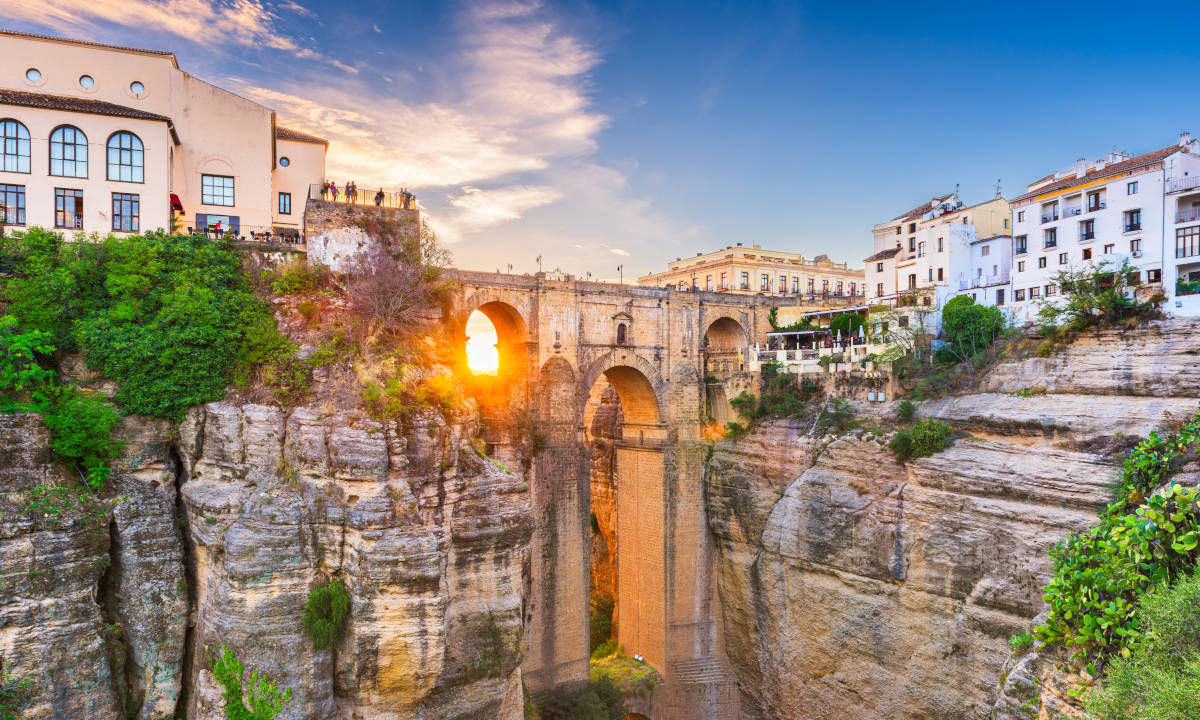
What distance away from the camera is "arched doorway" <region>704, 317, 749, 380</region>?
104ft

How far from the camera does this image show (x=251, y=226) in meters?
23.6

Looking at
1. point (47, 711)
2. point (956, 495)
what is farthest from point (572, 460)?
point (47, 711)

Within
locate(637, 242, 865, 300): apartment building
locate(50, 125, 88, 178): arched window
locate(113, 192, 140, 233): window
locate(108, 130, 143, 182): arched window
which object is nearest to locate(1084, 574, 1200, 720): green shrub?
locate(113, 192, 140, 233): window

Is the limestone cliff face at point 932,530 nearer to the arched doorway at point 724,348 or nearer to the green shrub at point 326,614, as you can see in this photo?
the arched doorway at point 724,348

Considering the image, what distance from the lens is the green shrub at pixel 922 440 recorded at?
21.6 m

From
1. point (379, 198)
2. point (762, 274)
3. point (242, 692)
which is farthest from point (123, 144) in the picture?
point (762, 274)

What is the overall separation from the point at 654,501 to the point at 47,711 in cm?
2093

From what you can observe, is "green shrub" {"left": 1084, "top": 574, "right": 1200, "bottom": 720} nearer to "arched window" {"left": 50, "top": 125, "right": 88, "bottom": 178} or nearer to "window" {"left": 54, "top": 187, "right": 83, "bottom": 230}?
"window" {"left": 54, "top": 187, "right": 83, "bottom": 230}

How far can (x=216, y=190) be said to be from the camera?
23328 millimetres

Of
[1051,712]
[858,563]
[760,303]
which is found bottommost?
[858,563]

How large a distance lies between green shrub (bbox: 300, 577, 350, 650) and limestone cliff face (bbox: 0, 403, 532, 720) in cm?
20

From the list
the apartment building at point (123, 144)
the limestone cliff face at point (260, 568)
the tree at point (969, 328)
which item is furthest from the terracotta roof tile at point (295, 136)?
the tree at point (969, 328)

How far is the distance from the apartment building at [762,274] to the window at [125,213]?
88.7ft

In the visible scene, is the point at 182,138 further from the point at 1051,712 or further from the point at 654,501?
the point at 1051,712
